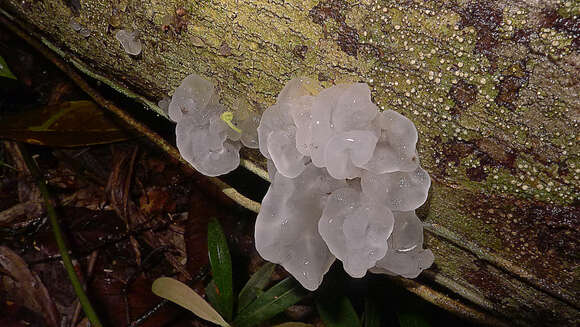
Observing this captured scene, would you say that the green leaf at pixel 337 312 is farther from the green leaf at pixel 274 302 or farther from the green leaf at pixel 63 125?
the green leaf at pixel 63 125

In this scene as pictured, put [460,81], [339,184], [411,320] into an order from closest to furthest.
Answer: [460,81] → [339,184] → [411,320]

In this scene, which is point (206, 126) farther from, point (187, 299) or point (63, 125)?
point (63, 125)

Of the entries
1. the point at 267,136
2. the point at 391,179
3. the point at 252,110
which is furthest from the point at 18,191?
the point at 391,179

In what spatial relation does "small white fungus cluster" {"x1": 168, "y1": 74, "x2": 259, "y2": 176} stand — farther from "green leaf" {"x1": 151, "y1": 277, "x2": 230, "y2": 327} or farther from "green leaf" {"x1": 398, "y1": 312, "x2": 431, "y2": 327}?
"green leaf" {"x1": 398, "y1": 312, "x2": 431, "y2": 327}

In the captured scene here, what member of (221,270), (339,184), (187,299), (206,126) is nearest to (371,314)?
(221,270)

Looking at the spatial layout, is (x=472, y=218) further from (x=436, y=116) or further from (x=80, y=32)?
(x=80, y=32)
